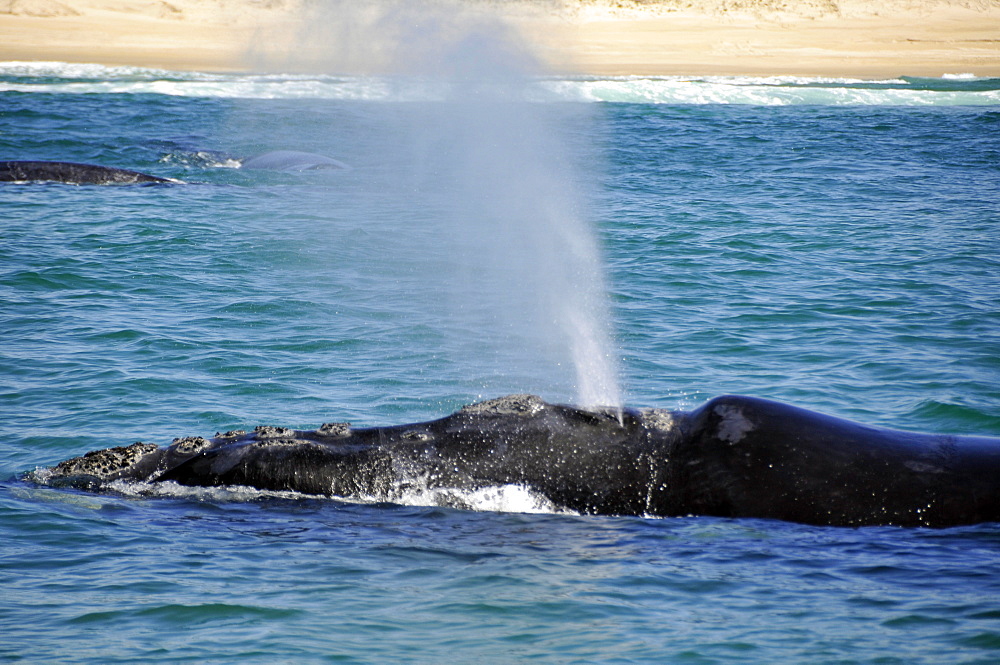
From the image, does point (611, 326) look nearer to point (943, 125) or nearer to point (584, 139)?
point (584, 139)

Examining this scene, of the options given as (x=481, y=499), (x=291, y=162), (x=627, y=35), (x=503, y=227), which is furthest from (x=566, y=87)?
(x=481, y=499)

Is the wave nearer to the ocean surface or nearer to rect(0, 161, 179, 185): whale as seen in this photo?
the ocean surface

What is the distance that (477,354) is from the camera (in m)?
10.6

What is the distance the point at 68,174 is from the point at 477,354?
39.6 ft

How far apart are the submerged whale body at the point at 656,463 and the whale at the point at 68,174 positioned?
15.0 metres

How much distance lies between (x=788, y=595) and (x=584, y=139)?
79.2ft

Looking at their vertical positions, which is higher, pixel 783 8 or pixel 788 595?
pixel 783 8

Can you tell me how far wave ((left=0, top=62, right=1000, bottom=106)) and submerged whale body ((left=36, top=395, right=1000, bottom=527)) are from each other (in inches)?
1165

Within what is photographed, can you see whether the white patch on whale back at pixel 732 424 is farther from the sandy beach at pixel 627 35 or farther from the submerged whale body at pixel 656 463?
the sandy beach at pixel 627 35

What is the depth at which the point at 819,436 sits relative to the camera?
18.4ft

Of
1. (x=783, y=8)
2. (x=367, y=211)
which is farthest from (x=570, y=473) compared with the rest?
(x=783, y=8)

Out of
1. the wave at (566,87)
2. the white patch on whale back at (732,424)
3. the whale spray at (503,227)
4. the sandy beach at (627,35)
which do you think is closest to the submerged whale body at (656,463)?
the white patch on whale back at (732,424)

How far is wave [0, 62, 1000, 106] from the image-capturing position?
37.8m

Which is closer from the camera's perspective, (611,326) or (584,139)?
(611,326)
